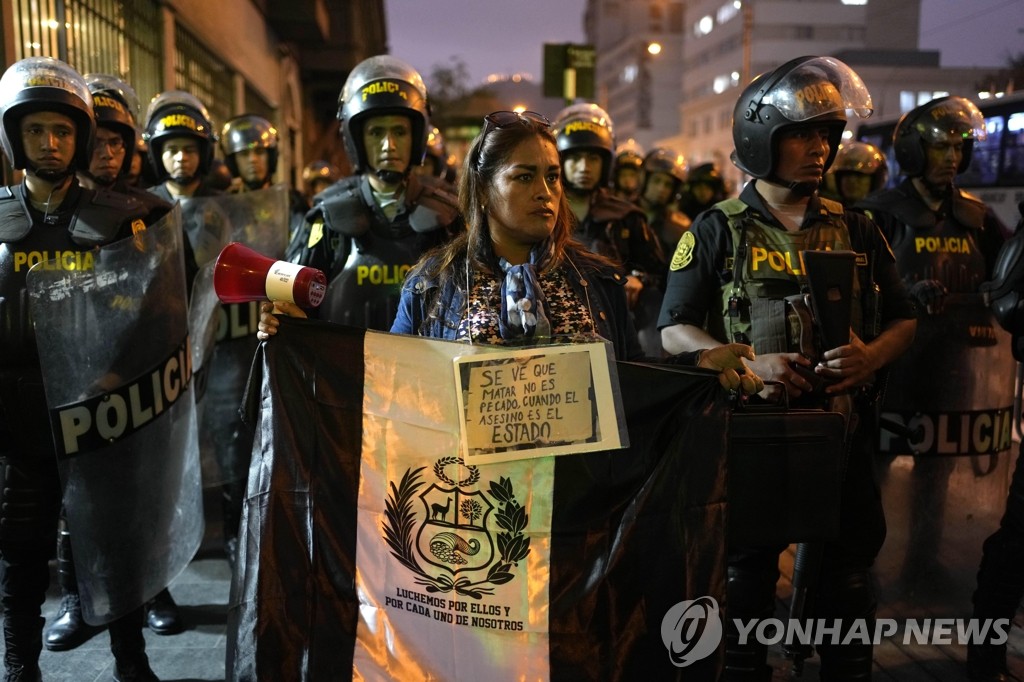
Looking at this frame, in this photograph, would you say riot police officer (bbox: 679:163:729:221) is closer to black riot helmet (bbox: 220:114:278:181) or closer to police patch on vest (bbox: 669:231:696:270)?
black riot helmet (bbox: 220:114:278:181)

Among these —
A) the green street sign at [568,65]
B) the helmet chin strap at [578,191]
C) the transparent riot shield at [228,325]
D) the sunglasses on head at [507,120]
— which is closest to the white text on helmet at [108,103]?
the transparent riot shield at [228,325]

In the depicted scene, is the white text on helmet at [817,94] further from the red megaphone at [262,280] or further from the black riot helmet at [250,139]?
the black riot helmet at [250,139]

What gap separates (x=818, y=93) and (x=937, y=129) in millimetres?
1863

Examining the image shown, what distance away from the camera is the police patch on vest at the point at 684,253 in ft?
11.2

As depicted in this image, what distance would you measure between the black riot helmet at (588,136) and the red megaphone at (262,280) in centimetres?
382

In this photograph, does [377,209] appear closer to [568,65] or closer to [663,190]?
[663,190]

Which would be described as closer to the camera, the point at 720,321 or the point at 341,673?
the point at 341,673

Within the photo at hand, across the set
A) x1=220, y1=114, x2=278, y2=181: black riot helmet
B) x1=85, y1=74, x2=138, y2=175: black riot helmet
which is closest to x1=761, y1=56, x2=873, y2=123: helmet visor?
x1=85, y1=74, x2=138, y2=175: black riot helmet

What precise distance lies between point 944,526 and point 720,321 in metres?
1.96

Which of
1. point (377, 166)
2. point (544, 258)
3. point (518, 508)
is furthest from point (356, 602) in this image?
point (377, 166)

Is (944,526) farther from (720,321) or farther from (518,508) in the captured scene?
(518,508)

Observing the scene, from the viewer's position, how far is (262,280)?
2.61m

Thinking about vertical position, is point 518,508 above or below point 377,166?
below

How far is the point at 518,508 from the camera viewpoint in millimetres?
2553
